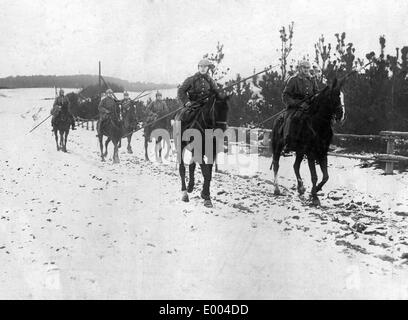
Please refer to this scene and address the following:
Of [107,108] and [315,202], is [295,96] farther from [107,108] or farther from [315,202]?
[107,108]

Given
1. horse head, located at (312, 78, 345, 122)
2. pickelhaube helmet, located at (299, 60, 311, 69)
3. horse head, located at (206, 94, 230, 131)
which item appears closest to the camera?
horse head, located at (206, 94, 230, 131)

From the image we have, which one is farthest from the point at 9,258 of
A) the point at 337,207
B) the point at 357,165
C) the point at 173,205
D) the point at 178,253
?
the point at 357,165

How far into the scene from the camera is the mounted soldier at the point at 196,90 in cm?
786

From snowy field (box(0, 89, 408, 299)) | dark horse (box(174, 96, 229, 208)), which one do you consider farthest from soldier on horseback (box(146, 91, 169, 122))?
dark horse (box(174, 96, 229, 208))

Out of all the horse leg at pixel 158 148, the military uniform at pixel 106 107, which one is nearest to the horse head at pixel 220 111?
the horse leg at pixel 158 148

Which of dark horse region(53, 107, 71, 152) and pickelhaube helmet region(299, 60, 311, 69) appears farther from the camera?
dark horse region(53, 107, 71, 152)

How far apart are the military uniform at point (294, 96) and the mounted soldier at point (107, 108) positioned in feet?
25.2

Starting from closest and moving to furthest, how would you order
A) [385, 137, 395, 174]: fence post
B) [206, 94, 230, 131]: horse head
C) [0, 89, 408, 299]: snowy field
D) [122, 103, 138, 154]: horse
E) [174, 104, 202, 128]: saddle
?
[0, 89, 408, 299]: snowy field → [206, 94, 230, 131]: horse head → [174, 104, 202, 128]: saddle → [385, 137, 395, 174]: fence post → [122, 103, 138, 154]: horse

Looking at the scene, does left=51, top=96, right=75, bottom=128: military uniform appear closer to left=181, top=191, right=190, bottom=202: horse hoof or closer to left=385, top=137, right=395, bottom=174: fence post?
left=181, top=191, right=190, bottom=202: horse hoof

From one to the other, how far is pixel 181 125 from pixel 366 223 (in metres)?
3.58

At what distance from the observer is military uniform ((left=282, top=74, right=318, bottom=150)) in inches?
337

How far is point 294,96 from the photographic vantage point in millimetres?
8805
